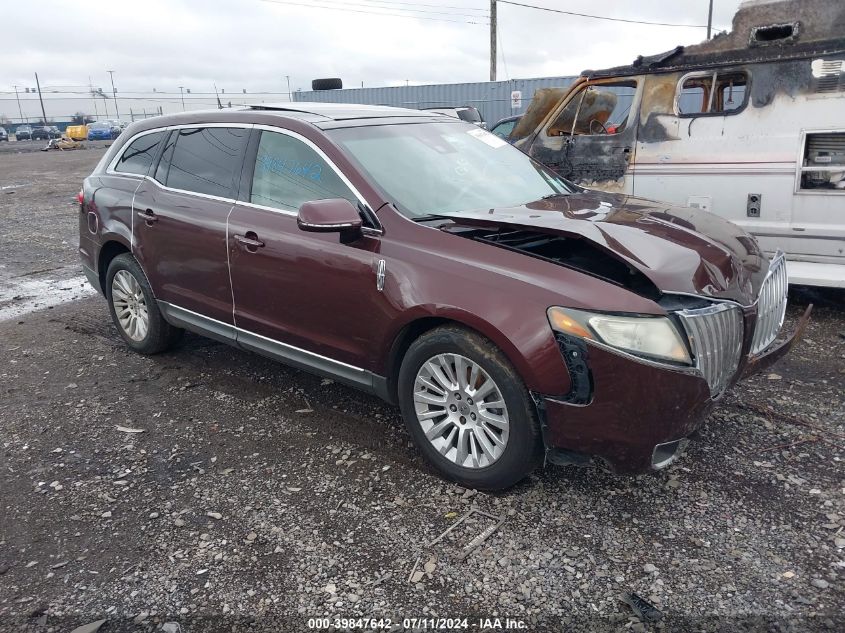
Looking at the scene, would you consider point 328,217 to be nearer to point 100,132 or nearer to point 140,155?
point 140,155

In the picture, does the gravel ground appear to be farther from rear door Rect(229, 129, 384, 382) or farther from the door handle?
the door handle

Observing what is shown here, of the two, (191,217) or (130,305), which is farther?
(130,305)

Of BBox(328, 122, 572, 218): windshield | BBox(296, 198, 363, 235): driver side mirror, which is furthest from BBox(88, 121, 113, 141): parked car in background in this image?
BBox(296, 198, 363, 235): driver side mirror

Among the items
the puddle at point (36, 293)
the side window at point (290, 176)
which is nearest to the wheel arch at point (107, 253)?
the side window at point (290, 176)

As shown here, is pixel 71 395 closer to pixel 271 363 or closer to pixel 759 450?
pixel 271 363

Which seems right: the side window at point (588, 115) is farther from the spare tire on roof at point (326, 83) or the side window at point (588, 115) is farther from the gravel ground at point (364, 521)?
the spare tire on roof at point (326, 83)

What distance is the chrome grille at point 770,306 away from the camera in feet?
11.0

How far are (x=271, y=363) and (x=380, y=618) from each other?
9.25ft

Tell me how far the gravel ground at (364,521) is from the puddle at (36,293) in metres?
2.42

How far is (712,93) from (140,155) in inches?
191

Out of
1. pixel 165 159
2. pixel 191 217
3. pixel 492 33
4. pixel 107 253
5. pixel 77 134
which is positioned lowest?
pixel 107 253

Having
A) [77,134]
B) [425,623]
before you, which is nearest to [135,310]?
[425,623]

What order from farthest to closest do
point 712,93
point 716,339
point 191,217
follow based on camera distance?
1. point 712,93
2. point 191,217
3. point 716,339

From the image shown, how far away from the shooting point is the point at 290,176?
3953 millimetres
